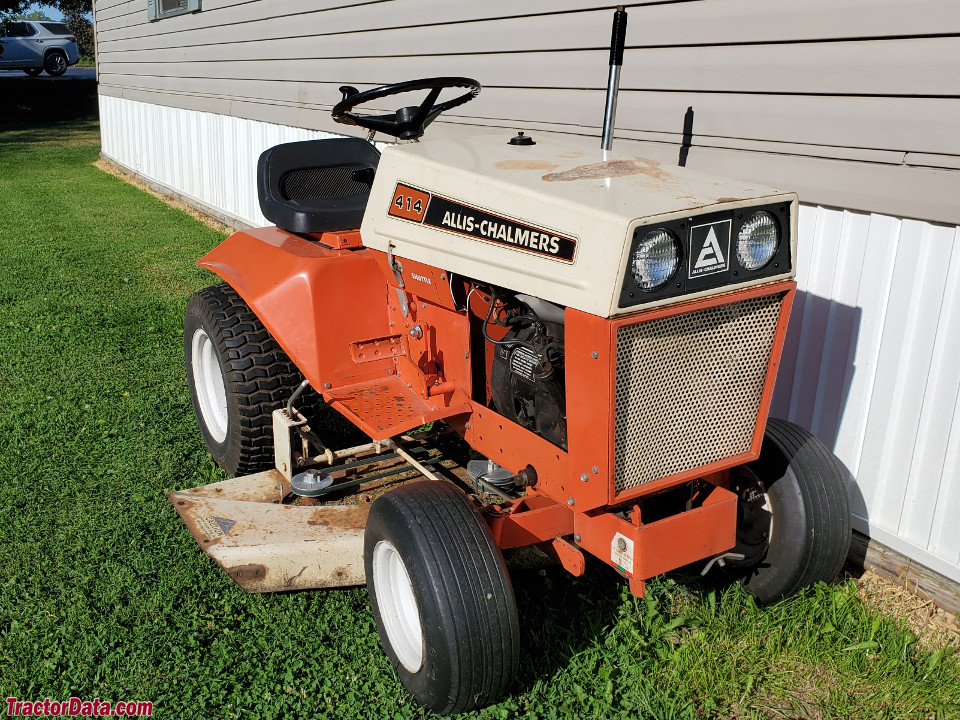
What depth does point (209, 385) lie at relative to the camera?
12.8 ft

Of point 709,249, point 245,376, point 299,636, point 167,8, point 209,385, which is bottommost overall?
point 299,636

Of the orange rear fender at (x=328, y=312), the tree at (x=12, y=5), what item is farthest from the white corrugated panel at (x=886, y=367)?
the tree at (x=12, y=5)

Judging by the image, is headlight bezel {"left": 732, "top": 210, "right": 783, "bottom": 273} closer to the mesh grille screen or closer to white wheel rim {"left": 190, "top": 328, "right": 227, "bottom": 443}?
the mesh grille screen

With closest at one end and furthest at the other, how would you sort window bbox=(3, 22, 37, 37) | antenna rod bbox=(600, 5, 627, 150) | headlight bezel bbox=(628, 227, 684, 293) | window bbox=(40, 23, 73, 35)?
1. headlight bezel bbox=(628, 227, 684, 293)
2. antenna rod bbox=(600, 5, 627, 150)
3. window bbox=(3, 22, 37, 37)
4. window bbox=(40, 23, 73, 35)

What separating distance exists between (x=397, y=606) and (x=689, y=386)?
3.43 feet

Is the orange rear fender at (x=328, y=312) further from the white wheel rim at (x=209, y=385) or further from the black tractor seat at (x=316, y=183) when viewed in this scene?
the white wheel rim at (x=209, y=385)

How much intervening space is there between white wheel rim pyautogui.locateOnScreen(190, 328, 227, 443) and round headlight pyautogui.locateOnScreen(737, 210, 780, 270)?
2.43 m

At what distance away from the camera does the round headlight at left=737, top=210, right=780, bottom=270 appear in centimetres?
219

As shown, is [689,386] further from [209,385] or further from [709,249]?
[209,385]

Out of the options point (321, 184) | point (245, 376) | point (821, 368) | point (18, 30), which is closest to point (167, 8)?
point (321, 184)

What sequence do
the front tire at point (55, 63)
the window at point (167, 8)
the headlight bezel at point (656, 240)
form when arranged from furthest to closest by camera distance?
1. the front tire at point (55, 63)
2. the window at point (167, 8)
3. the headlight bezel at point (656, 240)

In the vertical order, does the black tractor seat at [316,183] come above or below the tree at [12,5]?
below

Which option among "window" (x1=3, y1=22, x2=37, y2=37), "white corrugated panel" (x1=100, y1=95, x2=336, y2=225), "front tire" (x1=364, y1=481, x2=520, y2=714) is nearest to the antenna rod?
"front tire" (x1=364, y1=481, x2=520, y2=714)

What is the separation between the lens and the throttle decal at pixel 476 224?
7.13ft
